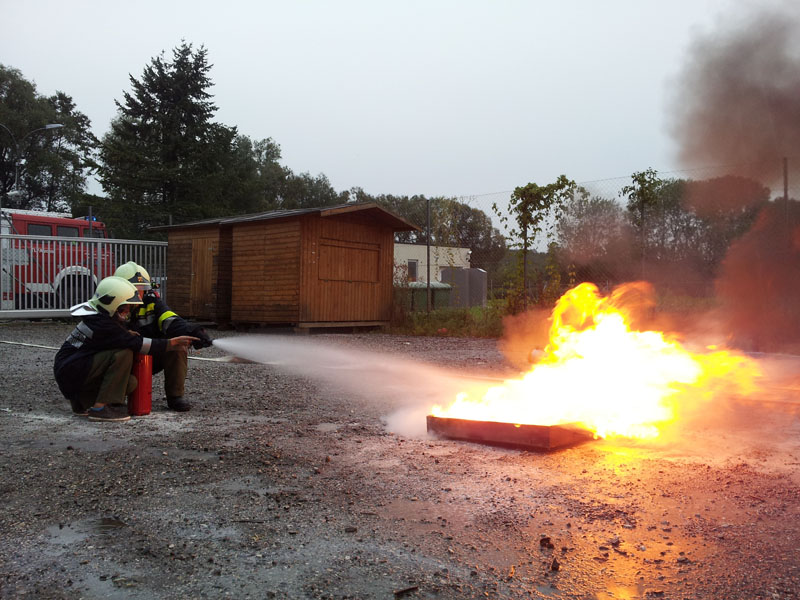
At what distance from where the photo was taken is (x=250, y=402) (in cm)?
708

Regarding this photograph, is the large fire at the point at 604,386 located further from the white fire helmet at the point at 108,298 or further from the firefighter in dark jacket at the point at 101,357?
the white fire helmet at the point at 108,298

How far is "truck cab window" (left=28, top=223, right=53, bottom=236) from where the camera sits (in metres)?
20.0

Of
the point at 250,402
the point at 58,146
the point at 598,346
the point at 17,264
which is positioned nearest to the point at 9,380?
the point at 250,402

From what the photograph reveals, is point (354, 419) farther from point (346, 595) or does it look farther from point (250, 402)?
point (346, 595)

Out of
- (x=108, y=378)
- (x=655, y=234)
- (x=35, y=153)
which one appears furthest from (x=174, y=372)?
(x=35, y=153)

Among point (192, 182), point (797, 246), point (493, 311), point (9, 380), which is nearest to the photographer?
point (9, 380)

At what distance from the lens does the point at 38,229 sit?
794 inches

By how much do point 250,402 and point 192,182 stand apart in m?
28.3

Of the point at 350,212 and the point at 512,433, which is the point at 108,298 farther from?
the point at 350,212

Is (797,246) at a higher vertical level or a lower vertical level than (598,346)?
higher

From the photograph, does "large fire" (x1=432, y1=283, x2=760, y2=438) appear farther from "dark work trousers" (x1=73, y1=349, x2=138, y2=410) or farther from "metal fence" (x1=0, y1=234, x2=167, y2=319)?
"metal fence" (x1=0, y1=234, x2=167, y2=319)

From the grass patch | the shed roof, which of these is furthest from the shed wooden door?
the grass patch

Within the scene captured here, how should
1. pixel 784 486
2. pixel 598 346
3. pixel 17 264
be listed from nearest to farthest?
pixel 784 486
pixel 598 346
pixel 17 264

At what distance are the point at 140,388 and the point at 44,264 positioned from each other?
1462 centimetres
